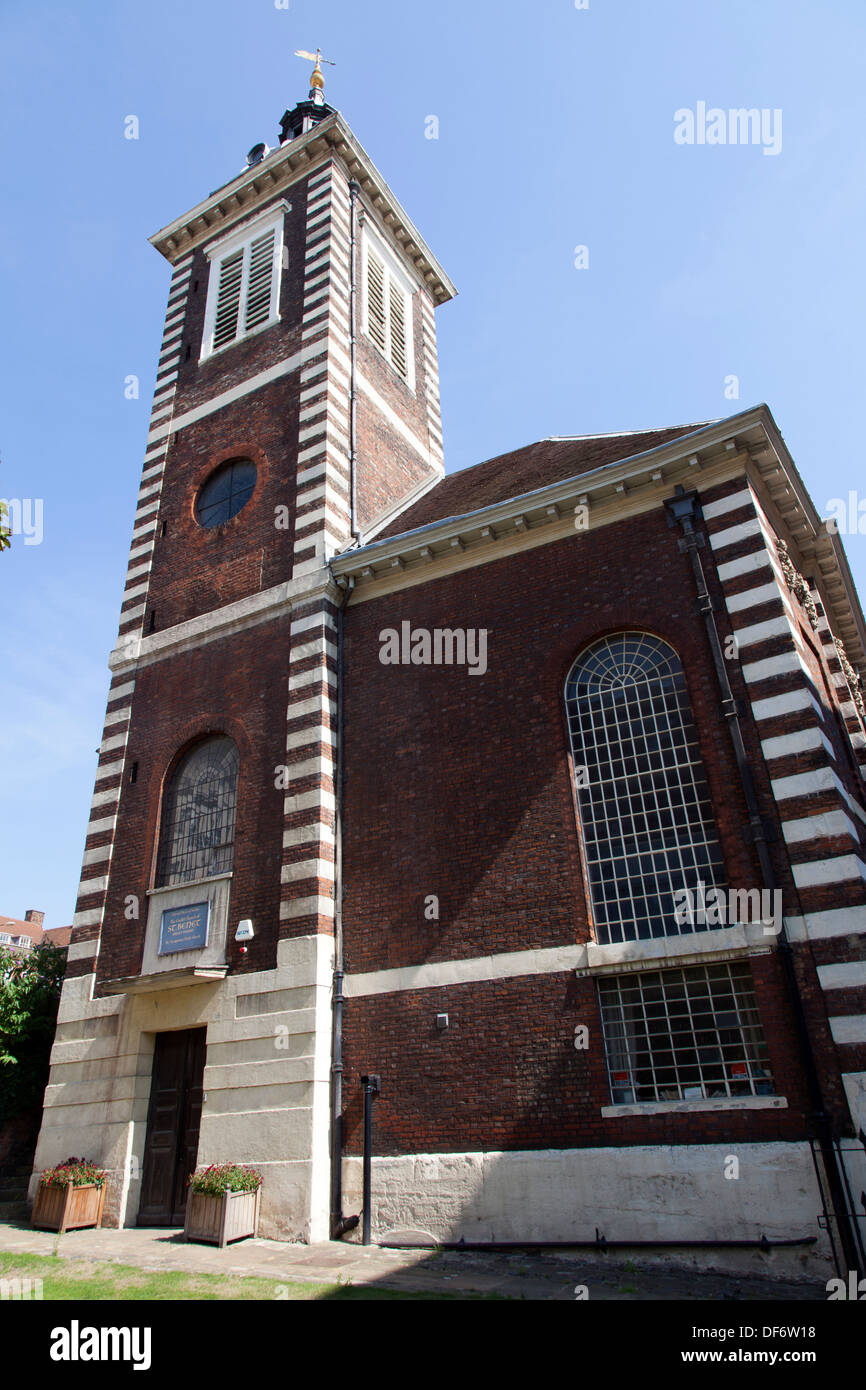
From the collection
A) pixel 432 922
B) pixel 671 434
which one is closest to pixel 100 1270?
pixel 432 922

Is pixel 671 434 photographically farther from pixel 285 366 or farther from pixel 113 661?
pixel 113 661

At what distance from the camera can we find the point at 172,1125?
600 inches

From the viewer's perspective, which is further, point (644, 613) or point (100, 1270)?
point (644, 613)

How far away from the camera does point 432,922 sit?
14141 millimetres

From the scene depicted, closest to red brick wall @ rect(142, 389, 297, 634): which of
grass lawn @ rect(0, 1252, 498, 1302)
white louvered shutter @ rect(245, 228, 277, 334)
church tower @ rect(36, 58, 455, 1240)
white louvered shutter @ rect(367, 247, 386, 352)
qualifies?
church tower @ rect(36, 58, 455, 1240)

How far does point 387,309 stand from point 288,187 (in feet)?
13.4

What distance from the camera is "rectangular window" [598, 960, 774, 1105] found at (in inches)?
448

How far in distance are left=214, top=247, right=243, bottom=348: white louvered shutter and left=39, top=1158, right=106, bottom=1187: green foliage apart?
19032 mm

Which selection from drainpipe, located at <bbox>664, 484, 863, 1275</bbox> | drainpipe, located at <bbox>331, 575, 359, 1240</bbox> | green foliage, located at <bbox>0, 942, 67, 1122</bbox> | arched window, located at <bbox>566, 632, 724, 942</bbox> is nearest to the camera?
drainpipe, located at <bbox>664, 484, 863, 1275</bbox>

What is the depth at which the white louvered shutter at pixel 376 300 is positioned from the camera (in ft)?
78.7

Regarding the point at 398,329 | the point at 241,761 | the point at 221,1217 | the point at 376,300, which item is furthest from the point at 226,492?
the point at 221,1217

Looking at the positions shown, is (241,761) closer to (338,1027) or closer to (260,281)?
(338,1027)

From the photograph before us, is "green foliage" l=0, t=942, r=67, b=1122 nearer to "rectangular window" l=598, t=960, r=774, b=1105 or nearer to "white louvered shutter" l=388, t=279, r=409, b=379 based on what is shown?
"rectangular window" l=598, t=960, r=774, b=1105
